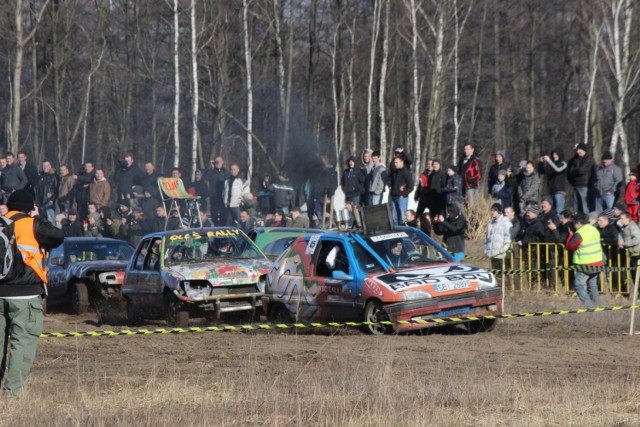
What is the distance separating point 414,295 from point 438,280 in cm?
45

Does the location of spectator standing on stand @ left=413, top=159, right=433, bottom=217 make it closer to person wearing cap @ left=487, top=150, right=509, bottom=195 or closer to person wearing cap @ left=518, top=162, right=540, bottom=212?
person wearing cap @ left=487, top=150, right=509, bottom=195

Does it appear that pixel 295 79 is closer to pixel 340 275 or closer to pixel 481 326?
pixel 340 275

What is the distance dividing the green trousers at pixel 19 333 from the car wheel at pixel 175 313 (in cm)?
641

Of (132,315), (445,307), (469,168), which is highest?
(469,168)

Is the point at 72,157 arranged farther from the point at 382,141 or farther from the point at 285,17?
the point at 382,141

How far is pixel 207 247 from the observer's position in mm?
17781

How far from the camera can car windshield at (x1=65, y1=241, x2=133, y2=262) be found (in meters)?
21.4

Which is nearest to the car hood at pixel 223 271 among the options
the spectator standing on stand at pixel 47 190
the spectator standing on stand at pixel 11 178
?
the spectator standing on stand at pixel 11 178

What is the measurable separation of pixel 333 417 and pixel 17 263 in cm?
328

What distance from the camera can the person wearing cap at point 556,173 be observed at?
71.7 ft

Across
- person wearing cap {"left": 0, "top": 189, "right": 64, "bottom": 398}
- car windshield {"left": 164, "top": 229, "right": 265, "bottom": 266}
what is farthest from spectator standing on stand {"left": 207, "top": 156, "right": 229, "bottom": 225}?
person wearing cap {"left": 0, "top": 189, "right": 64, "bottom": 398}

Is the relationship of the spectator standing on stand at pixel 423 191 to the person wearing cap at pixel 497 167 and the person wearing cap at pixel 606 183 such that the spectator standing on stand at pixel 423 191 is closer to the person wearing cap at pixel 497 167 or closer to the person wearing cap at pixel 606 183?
the person wearing cap at pixel 497 167

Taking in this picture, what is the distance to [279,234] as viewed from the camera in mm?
20328

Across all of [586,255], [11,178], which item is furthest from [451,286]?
[11,178]
